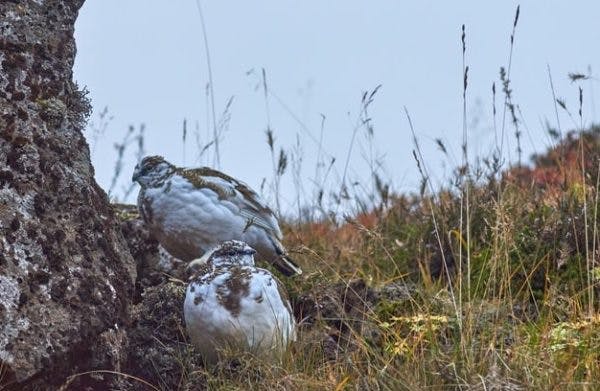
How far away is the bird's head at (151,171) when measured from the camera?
531 cm

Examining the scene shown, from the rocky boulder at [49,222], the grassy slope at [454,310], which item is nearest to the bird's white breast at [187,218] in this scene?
the grassy slope at [454,310]

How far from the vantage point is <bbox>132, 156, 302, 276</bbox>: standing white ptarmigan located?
17.0ft

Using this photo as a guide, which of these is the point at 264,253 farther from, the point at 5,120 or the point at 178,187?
the point at 5,120

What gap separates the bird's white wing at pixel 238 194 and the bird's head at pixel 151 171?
8 cm

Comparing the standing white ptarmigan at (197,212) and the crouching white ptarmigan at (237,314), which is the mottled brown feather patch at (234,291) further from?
the standing white ptarmigan at (197,212)

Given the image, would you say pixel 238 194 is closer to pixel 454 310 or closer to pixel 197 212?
pixel 197 212

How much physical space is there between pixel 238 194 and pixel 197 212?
31 centimetres

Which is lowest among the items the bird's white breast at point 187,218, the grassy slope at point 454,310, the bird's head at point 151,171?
the grassy slope at point 454,310

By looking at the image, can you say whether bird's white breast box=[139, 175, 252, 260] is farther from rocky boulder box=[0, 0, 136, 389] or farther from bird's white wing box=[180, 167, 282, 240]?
rocky boulder box=[0, 0, 136, 389]

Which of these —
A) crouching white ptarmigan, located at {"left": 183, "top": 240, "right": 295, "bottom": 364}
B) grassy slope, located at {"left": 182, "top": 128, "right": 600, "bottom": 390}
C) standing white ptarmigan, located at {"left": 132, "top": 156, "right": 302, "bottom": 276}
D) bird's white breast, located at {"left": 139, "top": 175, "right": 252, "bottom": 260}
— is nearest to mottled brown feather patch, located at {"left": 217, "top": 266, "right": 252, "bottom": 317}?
crouching white ptarmigan, located at {"left": 183, "top": 240, "right": 295, "bottom": 364}

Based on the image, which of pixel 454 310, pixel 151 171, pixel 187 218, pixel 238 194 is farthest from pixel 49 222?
pixel 454 310

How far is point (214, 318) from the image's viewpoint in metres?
4.31

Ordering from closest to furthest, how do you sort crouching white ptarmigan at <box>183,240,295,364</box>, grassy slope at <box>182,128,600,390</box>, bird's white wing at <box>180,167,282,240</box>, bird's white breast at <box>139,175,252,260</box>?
grassy slope at <box>182,128,600,390</box> < crouching white ptarmigan at <box>183,240,295,364</box> < bird's white breast at <box>139,175,252,260</box> < bird's white wing at <box>180,167,282,240</box>

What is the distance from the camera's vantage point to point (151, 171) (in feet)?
17.5
